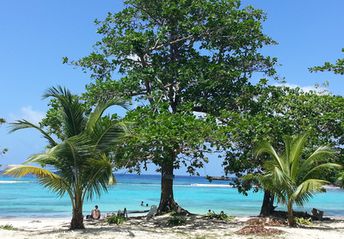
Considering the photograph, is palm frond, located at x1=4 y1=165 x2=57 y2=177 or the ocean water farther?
the ocean water

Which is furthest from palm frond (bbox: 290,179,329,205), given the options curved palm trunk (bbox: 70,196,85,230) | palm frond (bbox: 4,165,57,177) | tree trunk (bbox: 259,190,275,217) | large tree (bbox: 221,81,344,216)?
palm frond (bbox: 4,165,57,177)

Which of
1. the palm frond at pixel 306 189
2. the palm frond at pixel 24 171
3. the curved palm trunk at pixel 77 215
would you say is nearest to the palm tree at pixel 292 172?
the palm frond at pixel 306 189

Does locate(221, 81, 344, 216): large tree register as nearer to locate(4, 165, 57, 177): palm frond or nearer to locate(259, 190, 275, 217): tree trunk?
locate(259, 190, 275, 217): tree trunk

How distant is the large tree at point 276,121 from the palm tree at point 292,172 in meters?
1.26

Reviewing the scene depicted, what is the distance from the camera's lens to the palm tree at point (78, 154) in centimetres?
1328

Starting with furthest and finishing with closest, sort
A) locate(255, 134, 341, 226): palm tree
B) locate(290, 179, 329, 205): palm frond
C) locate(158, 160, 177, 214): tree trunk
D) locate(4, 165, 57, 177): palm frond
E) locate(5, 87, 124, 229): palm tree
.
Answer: locate(158, 160, 177, 214): tree trunk → locate(255, 134, 341, 226): palm tree → locate(290, 179, 329, 205): palm frond → locate(5, 87, 124, 229): palm tree → locate(4, 165, 57, 177): palm frond

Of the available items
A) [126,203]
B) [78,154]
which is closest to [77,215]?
[78,154]

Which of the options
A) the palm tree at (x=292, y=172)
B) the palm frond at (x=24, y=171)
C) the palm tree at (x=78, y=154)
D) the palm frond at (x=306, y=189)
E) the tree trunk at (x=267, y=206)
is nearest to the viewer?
the palm frond at (x=24, y=171)

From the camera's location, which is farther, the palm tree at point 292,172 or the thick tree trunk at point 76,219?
the palm tree at point 292,172

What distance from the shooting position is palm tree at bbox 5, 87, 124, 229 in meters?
Answer: 13.3

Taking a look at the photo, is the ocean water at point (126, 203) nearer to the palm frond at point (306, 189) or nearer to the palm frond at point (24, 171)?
the palm frond at point (24, 171)

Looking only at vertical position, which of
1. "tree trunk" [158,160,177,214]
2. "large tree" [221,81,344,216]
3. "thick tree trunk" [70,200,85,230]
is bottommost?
"thick tree trunk" [70,200,85,230]

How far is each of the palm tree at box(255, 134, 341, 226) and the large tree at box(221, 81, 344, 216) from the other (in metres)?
1.26

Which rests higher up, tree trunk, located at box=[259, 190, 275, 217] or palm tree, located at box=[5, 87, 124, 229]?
palm tree, located at box=[5, 87, 124, 229]
